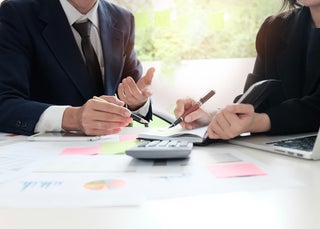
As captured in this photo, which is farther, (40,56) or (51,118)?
(40,56)

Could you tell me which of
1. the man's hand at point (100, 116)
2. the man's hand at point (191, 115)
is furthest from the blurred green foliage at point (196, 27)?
the man's hand at point (100, 116)

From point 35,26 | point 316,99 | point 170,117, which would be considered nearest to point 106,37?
point 35,26

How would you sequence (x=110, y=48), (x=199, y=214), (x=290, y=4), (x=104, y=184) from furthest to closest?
(x=110, y=48) < (x=290, y=4) < (x=104, y=184) < (x=199, y=214)

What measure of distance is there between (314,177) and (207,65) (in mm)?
1693

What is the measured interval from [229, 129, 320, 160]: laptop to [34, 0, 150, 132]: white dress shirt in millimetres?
491

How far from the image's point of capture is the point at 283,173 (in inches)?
22.0

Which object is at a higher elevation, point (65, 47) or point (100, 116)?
point (65, 47)

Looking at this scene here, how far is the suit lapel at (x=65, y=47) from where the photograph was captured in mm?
1237

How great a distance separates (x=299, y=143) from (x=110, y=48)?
944mm

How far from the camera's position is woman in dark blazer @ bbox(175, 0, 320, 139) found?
866mm

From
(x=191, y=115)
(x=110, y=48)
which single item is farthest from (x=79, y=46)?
(x=191, y=115)

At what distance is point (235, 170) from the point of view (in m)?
0.57

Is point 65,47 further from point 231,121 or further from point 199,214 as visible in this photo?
point 199,214

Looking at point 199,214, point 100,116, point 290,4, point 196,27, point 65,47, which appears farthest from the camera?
Result: point 196,27
